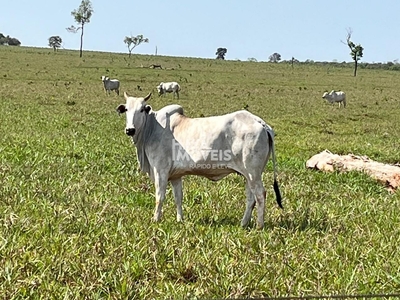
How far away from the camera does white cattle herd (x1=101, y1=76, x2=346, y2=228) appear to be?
657 centimetres

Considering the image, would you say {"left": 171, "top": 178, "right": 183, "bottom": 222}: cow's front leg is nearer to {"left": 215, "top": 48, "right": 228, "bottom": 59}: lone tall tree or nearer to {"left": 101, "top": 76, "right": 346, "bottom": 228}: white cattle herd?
{"left": 101, "top": 76, "right": 346, "bottom": 228}: white cattle herd

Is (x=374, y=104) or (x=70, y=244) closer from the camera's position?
(x=70, y=244)

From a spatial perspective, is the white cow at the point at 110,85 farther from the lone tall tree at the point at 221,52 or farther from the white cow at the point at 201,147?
the lone tall tree at the point at 221,52

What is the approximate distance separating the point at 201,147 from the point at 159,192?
0.75 m

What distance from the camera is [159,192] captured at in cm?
681

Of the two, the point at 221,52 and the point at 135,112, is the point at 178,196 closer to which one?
the point at 135,112

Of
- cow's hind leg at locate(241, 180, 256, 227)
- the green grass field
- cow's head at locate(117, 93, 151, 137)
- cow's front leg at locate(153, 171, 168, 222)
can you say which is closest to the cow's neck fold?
cow's head at locate(117, 93, 151, 137)

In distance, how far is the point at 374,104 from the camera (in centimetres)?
3078

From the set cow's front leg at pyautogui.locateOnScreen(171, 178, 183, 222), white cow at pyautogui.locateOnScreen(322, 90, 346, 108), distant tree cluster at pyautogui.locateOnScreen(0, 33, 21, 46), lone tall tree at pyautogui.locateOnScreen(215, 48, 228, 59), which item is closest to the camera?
cow's front leg at pyautogui.locateOnScreen(171, 178, 183, 222)

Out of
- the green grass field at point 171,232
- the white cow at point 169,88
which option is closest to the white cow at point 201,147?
the green grass field at point 171,232

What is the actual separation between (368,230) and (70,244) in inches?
132

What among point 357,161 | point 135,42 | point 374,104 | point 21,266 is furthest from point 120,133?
point 135,42

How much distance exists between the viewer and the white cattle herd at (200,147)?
6570 mm

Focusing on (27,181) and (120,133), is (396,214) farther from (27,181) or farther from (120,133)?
(120,133)
